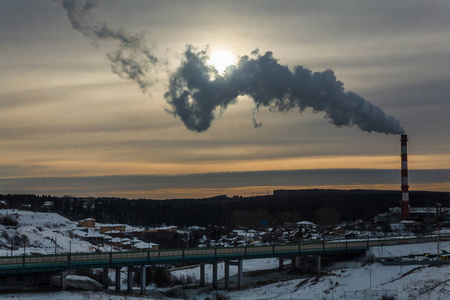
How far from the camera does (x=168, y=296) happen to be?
79.6 metres

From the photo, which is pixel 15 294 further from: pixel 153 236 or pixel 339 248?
pixel 153 236

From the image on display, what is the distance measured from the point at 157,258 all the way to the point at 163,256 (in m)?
0.99

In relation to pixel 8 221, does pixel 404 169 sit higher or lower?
higher

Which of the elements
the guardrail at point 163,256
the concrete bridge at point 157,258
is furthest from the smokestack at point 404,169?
the guardrail at point 163,256

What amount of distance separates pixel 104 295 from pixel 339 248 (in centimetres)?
4368

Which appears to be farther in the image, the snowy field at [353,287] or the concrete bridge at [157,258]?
the concrete bridge at [157,258]

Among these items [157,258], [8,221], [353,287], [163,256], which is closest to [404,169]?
[353,287]

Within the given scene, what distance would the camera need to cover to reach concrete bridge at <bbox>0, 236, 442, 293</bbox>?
6906 cm

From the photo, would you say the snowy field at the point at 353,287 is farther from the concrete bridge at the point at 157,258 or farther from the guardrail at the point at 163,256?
the guardrail at the point at 163,256

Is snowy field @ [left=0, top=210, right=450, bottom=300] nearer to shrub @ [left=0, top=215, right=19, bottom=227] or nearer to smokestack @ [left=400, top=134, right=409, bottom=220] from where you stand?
smokestack @ [left=400, top=134, right=409, bottom=220]

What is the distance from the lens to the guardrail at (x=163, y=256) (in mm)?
68812

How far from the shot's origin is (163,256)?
80.0 metres

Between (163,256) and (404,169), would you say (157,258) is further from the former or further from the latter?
(404,169)

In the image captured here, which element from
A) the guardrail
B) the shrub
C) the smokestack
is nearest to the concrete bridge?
the guardrail
